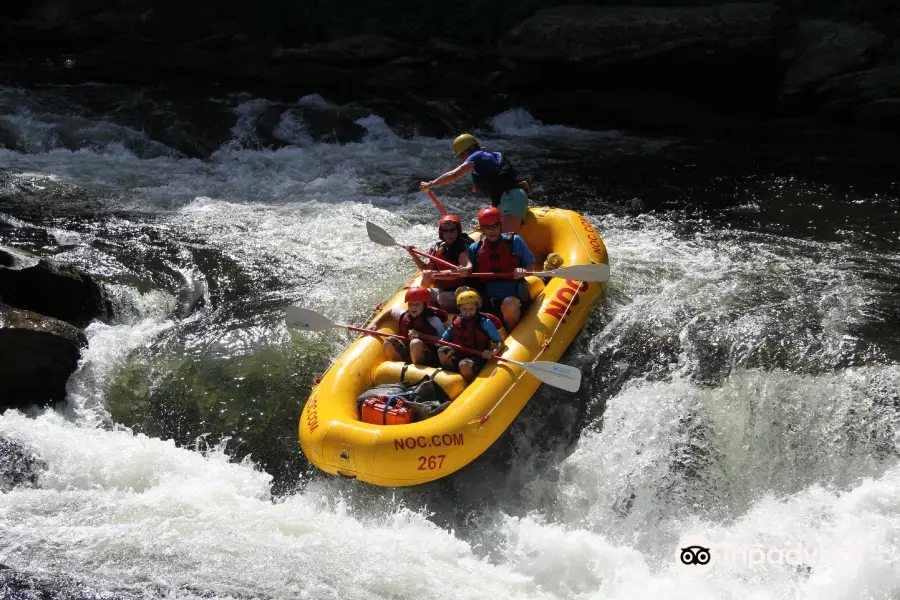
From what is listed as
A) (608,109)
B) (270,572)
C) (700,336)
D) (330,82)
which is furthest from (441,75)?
(270,572)

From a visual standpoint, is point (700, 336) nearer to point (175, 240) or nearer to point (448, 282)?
point (448, 282)

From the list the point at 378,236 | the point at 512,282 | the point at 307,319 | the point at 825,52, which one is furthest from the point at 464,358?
the point at 825,52

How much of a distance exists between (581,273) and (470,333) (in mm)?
923

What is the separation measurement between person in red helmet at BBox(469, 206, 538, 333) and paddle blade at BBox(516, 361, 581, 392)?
0.74m

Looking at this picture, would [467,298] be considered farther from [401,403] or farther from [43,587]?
[43,587]

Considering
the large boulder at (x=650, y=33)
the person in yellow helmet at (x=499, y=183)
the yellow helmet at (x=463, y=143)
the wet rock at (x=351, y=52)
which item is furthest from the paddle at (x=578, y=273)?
the wet rock at (x=351, y=52)

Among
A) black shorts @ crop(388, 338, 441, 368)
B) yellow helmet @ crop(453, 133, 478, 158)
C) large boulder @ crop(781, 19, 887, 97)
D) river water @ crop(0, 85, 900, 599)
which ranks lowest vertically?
river water @ crop(0, 85, 900, 599)

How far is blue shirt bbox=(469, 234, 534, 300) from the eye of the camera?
589cm

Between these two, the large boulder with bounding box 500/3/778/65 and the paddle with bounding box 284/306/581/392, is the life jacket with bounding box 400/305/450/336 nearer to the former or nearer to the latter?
the paddle with bounding box 284/306/581/392

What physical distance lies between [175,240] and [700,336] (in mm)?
4706

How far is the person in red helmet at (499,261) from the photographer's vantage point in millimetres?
5859

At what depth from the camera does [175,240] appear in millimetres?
7910

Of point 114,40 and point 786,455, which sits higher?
point 114,40

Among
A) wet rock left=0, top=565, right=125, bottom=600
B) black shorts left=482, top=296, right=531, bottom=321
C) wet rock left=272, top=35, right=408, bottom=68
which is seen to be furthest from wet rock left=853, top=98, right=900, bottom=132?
wet rock left=0, top=565, right=125, bottom=600
